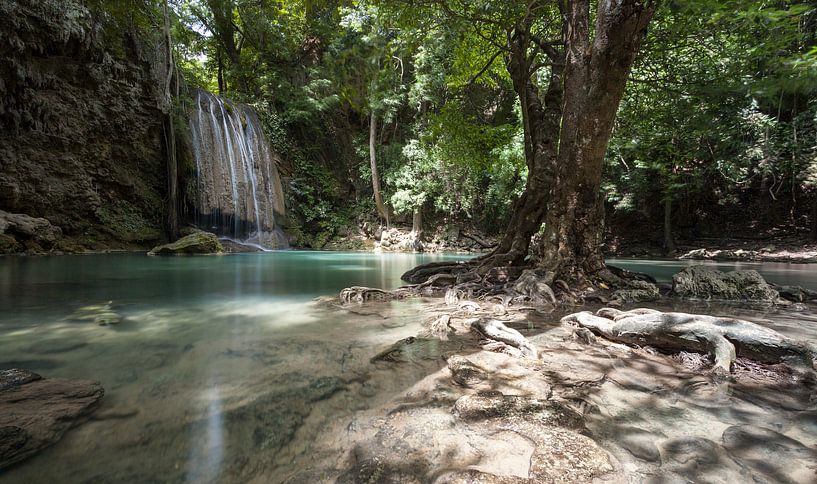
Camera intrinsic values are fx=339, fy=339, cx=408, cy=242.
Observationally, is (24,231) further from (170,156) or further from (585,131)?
(585,131)

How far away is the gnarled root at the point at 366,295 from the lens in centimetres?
478

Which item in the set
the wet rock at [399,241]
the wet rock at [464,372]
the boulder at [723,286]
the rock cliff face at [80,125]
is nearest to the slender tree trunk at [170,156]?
the rock cliff face at [80,125]

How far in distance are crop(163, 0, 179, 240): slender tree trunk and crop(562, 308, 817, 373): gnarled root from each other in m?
17.6

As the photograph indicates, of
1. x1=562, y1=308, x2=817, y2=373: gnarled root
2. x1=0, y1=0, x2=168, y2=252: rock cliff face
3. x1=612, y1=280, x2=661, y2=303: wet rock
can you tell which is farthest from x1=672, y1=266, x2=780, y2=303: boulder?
x1=0, y1=0, x2=168, y2=252: rock cliff face

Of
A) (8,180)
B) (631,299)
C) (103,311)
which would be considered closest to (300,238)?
(8,180)

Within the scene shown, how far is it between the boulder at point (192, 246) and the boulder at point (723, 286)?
15.3 metres

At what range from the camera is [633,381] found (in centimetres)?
213

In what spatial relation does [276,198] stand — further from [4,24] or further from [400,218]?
[4,24]

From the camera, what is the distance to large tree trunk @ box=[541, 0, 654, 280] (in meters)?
4.62

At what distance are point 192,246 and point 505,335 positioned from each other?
47.3 ft

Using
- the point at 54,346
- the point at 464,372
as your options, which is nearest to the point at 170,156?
the point at 54,346

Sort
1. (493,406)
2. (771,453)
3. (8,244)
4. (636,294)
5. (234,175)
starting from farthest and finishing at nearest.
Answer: (234,175)
(8,244)
(636,294)
(493,406)
(771,453)

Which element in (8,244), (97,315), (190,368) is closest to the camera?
(190,368)

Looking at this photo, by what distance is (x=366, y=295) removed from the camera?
493 centimetres
